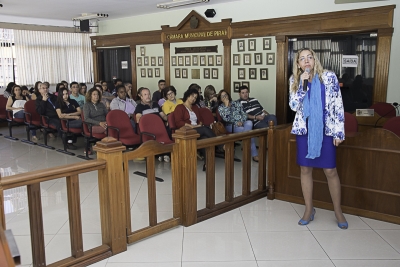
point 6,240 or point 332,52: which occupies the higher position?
point 332,52

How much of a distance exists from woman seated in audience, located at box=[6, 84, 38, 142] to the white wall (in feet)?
9.74

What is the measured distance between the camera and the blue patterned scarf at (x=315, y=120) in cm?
327

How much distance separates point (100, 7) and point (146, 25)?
1.24 meters

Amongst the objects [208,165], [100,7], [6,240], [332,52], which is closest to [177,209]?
[208,165]

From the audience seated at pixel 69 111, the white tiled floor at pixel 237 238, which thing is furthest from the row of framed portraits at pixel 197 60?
the white tiled floor at pixel 237 238

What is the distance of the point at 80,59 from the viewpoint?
1109 cm

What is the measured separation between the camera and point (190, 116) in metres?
5.86

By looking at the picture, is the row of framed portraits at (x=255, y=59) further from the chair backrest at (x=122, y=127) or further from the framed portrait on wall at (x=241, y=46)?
the chair backrest at (x=122, y=127)

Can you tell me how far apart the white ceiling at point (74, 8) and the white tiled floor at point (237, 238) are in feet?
15.3

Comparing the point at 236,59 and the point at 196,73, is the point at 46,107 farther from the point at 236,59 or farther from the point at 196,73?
the point at 236,59

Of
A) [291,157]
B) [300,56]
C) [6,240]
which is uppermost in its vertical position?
[300,56]

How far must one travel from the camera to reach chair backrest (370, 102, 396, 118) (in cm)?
547

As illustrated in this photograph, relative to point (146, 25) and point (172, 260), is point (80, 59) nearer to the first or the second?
point (146, 25)

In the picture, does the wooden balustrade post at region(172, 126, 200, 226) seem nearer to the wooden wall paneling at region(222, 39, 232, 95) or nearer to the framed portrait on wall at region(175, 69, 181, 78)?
the wooden wall paneling at region(222, 39, 232, 95)
